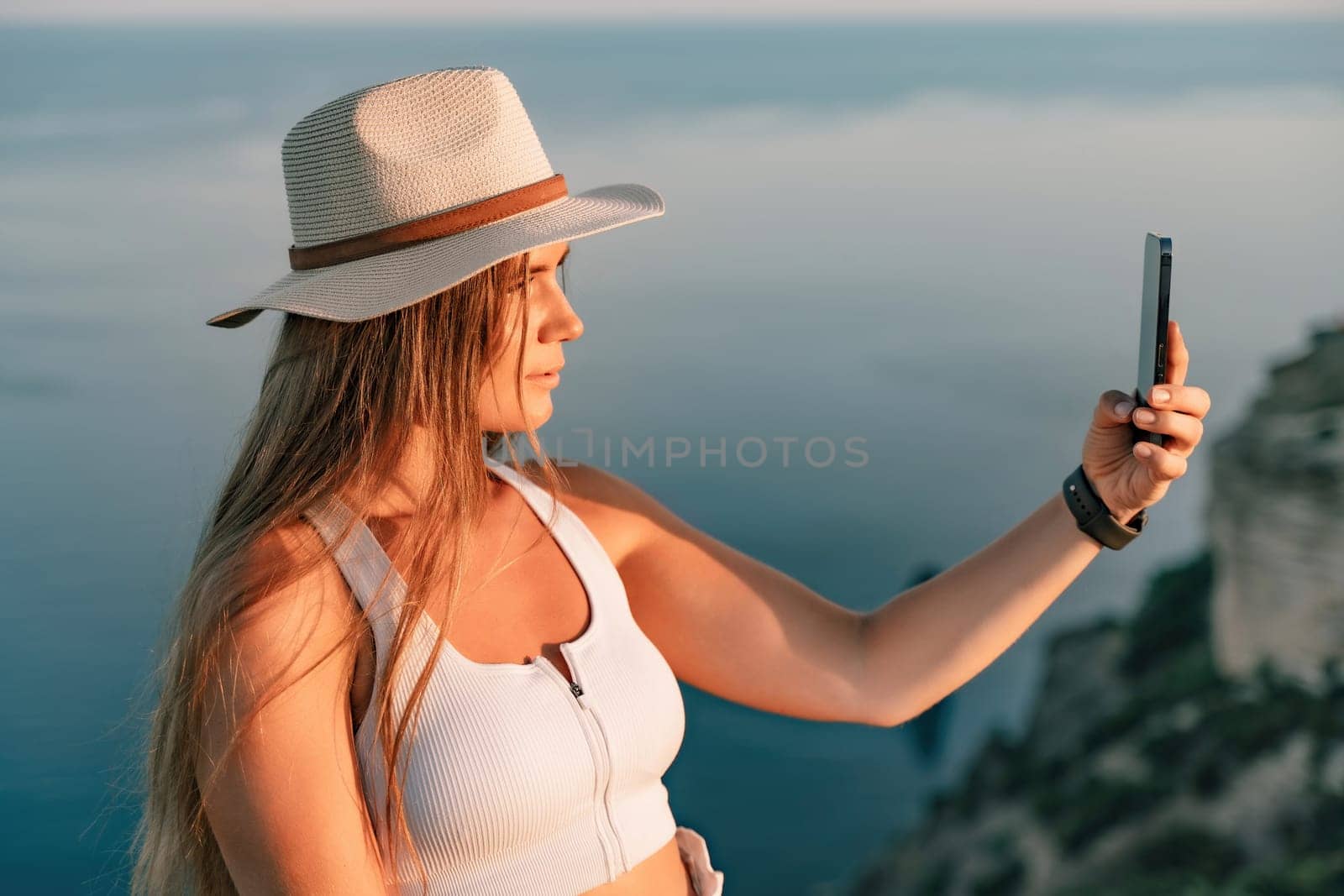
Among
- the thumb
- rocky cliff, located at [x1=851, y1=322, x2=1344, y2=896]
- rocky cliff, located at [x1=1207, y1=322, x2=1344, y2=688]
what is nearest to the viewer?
the thumb

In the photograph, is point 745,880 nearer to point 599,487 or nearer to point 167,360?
point 167,360

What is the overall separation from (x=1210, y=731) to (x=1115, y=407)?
1376 centimetres

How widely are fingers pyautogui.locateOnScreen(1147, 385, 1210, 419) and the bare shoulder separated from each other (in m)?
0.49

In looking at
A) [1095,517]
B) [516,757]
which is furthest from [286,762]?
[1095,517]

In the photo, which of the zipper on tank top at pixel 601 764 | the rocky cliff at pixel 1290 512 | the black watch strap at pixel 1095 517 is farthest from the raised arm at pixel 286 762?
the rocky cliff at pixel 1290 512

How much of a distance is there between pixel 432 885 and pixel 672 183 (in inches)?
153

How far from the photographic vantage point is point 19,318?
11.6 ft

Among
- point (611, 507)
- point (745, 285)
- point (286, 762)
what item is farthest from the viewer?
point (745, 285)

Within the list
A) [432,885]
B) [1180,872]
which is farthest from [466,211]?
[1180,872]

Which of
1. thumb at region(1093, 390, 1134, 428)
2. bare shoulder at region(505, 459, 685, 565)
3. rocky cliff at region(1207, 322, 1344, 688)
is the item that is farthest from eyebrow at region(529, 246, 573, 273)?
rocky cliff at region(1207, 322, 1344, 688)

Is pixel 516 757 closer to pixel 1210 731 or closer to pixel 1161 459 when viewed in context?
pixel 1161 459

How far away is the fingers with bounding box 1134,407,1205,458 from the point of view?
3.64ft

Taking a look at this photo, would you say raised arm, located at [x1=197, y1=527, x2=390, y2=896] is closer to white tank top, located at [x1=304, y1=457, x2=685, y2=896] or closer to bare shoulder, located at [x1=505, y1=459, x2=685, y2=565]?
white tank top, located at [x1=304, y1=457, x2=685, y2=896]

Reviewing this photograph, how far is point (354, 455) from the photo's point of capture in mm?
1064
